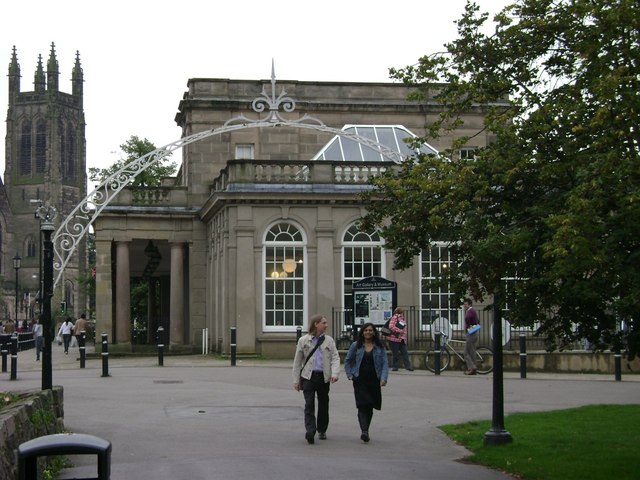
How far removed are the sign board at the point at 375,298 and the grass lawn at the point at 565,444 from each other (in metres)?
10.3

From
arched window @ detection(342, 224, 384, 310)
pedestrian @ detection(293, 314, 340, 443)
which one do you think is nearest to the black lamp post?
pedestrian @ detection(293, 314, 340, 443)

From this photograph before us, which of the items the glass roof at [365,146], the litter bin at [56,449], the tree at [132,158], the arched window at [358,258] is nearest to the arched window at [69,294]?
the tree at [132,158]

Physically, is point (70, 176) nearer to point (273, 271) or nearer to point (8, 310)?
point (8, 310)

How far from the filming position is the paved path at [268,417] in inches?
483

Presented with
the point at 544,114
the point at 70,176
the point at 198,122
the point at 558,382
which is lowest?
the point at 558,382

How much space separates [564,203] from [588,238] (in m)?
0.95

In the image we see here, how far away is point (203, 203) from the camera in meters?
38.9

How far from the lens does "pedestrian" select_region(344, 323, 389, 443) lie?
14.8 meters

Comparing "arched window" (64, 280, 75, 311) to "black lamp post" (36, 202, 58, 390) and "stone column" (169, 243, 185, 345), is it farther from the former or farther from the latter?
"black lamp post" (36, 202, 58, 390)

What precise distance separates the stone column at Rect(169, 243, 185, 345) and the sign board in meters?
12.0

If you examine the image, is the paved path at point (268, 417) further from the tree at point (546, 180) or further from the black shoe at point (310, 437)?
the tree at point (546, 180)

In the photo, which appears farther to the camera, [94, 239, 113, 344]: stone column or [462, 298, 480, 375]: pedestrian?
[94, 239, 113, 344]: stone column

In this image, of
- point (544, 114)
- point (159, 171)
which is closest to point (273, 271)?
point (544, 114)

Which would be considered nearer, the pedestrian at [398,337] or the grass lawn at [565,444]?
the grass lawn at [565,444]
